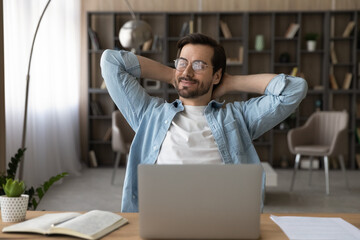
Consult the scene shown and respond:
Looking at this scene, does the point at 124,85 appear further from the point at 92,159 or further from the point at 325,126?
the point at 92,159

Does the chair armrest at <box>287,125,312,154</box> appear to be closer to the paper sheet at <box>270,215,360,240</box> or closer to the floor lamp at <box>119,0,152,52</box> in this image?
the floor lamp at <box>119,0,152,52</box>

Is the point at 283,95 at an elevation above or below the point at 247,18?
below

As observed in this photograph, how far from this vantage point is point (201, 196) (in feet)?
3.87

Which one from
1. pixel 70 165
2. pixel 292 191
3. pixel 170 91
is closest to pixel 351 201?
pixel 292 191

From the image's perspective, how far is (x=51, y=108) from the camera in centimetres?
535

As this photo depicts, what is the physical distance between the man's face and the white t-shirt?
11 centimetres

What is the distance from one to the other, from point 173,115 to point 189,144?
0.15 m

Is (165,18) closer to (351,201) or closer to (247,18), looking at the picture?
(247,18)

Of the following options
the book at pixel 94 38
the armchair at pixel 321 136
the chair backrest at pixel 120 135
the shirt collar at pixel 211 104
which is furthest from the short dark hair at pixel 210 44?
the book at pixel 94 38

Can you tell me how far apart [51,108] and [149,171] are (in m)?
4.40

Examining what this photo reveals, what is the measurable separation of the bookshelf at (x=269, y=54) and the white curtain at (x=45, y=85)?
0.44m

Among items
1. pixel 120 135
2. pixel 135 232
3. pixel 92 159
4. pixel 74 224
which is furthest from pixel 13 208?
pixel 92 159

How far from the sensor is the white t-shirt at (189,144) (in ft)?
6.17

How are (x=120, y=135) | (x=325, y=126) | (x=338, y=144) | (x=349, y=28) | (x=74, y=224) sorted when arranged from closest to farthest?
1. (x=74, y=224)
2. (x=338, y=144)
3. (x=120, y=135)
4. (x=325, y=126)
5. (x=349, y=28)
